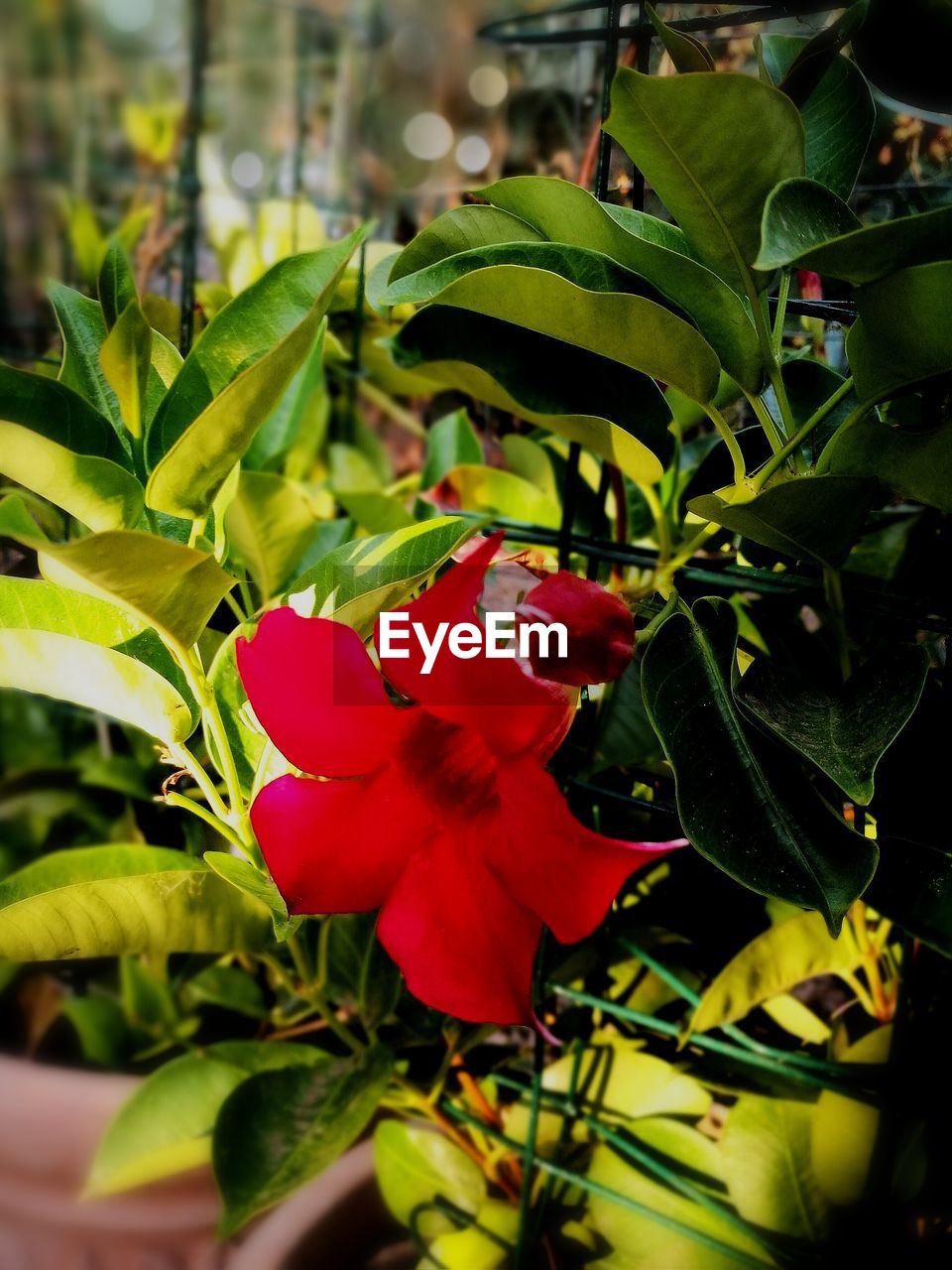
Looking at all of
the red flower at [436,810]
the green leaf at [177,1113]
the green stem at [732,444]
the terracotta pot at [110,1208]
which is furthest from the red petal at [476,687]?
the terracotta pot at [110,1208]

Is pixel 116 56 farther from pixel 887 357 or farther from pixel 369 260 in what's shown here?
pixel 887 357

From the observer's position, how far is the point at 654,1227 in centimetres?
50

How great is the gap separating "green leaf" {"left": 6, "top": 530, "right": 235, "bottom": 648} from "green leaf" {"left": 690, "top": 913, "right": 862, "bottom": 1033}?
311 millimetres

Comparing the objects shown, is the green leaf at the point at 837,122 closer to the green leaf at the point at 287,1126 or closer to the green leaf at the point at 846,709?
the green leaf at the point at 846,709

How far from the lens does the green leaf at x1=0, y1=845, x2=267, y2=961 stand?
0.37m

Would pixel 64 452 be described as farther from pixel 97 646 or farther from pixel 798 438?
pixel 798 438

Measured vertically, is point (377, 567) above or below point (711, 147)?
below

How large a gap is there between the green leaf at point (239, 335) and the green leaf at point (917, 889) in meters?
0.32

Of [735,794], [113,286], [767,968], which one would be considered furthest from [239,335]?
[767,968]

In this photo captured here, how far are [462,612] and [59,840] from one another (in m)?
0.57

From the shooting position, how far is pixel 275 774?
1.22 ft

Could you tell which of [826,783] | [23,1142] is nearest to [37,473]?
[826,783]

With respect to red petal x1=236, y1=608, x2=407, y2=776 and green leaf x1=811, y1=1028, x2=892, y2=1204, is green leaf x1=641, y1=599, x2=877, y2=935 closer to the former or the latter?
red petal x1=236, y1=608, x2=407, y2=776

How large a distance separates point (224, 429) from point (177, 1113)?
0.44 metres
